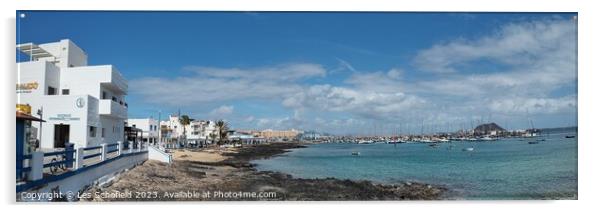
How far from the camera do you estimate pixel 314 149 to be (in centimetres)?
1510

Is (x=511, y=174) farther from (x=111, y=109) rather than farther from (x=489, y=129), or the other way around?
(x=111, y=109)

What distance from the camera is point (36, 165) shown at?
5.96 meters

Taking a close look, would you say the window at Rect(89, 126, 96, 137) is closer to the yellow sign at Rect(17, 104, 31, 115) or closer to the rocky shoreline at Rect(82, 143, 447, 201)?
the rocky shoreline at Rect(82, 143, 447, 201)

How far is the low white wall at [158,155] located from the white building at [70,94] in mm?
1983

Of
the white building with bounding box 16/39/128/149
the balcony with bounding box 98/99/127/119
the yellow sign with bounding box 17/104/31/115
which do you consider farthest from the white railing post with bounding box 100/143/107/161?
the yellow sign with bounding box 17/104/31/115

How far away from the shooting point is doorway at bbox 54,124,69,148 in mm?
7668

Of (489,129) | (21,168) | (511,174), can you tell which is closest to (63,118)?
(21,168)

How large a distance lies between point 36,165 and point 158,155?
5.69 m

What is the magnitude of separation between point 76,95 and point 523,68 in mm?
7451

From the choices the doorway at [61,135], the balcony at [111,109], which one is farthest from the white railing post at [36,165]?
the balcony at [111,109]

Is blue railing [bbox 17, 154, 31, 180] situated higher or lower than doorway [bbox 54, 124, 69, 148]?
lower
